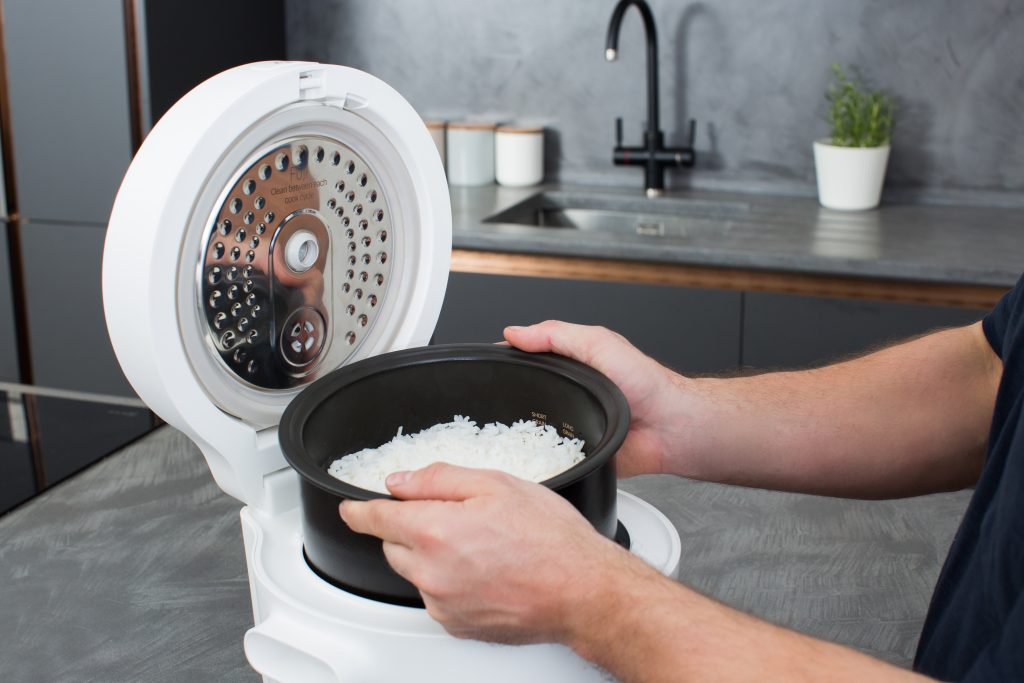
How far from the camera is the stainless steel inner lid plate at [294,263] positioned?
753 millimetres

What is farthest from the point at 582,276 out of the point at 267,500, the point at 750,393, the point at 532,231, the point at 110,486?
the point at 267,500

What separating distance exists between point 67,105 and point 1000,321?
7.32 feet

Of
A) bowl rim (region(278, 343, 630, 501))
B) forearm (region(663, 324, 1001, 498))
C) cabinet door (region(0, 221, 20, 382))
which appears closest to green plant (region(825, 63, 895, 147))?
forearm (region(663, 324, 1001, 498))

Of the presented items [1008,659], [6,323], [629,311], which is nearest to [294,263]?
[1008,659]

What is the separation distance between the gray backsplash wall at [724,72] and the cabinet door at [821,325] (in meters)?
0.69

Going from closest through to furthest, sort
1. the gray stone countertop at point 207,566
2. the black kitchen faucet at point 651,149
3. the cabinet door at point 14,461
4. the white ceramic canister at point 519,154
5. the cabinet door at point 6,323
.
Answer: the gray stone countertop at point 207,566
the cabinet door at point 14,461
the black kitchen faucet at point 651,149
the cabinet door at point 6,323
the white ceramic canister at point 519,154

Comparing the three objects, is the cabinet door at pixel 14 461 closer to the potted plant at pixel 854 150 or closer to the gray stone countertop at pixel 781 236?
the gray stone countertop at pixel 781 236

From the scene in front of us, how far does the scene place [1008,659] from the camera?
2.13ft

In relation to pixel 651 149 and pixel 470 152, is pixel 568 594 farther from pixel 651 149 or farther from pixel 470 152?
pixel 470 152

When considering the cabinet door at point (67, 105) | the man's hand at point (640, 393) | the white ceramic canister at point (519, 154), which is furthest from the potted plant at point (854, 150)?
the cabinet door at point (67, 105)

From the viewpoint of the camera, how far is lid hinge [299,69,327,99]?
0.75 m

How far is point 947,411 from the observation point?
108 centimetres

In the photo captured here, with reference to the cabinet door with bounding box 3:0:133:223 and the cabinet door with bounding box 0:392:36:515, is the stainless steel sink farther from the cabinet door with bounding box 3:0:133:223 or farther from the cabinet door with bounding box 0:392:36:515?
the cabinet door with bounding box 0:392:36:515

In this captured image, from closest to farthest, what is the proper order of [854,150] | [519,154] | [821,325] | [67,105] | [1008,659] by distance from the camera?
[1008,659]
[821,325]
[854,150]
[67,105]
[519,154]
